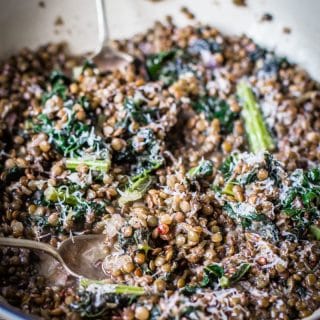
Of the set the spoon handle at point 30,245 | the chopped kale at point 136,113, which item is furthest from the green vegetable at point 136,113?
the spoon handle at point 30,245

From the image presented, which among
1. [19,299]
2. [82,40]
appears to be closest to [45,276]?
[19,299]

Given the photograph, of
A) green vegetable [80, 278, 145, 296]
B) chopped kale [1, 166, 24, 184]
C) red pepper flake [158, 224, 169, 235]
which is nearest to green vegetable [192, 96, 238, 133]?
red pepper flake [158, 224, 169, 235]

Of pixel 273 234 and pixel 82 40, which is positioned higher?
pixel 82 40

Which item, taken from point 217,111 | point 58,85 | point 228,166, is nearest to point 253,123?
point 217,111

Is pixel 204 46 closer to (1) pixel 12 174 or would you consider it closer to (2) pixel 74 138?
(2) pixel 74 138

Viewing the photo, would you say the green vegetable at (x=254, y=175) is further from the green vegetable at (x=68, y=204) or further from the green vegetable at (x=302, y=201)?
the green vegetable at (x=68, y=204)

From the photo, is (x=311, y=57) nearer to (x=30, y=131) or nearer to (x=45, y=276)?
(x=30, y=131)
